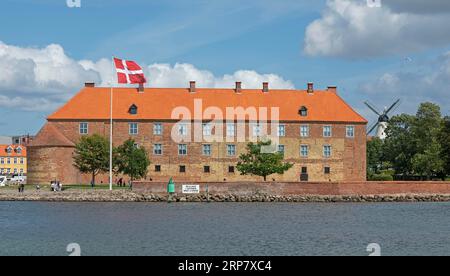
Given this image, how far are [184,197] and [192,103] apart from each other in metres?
18.9

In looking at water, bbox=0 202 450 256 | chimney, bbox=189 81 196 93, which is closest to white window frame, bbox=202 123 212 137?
chimney, bbox=189 81 196 93

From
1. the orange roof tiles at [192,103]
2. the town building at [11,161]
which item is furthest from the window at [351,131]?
the town building at [11,161]

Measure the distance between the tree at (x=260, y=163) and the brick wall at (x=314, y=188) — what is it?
5.32 m

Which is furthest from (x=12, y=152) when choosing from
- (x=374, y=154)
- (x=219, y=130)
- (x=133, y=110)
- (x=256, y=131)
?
(x=256, y=131)

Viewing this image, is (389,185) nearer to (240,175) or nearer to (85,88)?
(240,175)

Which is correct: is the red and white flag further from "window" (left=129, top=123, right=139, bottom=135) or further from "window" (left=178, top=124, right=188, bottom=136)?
"window" (left=178, top=124, right=188, bottom=136)

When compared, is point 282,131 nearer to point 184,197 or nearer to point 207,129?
point 207,129

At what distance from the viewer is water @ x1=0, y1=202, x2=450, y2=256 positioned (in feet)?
99.6

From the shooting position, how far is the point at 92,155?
6469 centimetres

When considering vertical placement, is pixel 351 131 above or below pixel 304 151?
above

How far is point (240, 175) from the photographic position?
2879 inches
